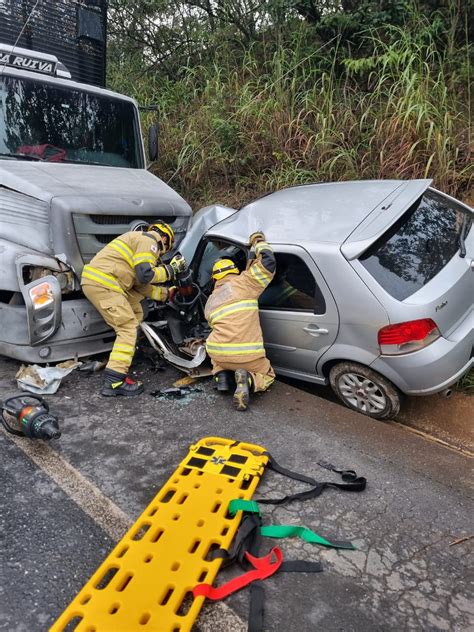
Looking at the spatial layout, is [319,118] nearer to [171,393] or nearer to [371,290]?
[371,290]

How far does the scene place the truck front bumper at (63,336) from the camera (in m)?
3.80

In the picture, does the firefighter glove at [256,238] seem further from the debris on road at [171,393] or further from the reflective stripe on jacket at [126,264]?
the debris on road at [171,393]

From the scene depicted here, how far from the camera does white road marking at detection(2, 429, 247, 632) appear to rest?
6.27 ft

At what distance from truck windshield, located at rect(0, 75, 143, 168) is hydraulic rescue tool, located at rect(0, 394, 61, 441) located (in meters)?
2.53

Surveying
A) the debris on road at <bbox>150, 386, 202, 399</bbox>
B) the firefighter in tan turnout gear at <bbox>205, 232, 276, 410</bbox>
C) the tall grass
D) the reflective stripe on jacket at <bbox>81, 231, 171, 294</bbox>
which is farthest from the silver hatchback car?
the tall grass

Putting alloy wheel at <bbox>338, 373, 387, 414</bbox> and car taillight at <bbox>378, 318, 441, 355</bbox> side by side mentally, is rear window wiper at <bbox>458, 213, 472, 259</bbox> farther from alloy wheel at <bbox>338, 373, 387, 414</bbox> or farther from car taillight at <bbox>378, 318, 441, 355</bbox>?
alloy wheel at <bbox>338, 373, 387, 414</bbox>

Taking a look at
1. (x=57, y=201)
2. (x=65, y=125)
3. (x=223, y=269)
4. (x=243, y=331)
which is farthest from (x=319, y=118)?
(x=243, y=331)

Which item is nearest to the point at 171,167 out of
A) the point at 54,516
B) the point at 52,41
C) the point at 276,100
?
the point at 276,100

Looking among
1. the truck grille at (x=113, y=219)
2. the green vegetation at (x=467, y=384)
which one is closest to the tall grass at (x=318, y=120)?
the green vegetation at (x=467, y=384)

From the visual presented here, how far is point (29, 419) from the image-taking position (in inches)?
116

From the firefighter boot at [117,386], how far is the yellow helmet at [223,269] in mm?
1128

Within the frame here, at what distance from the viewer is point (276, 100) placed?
7211 millimetres

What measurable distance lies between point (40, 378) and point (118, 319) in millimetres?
776

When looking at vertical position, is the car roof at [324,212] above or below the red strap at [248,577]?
above
